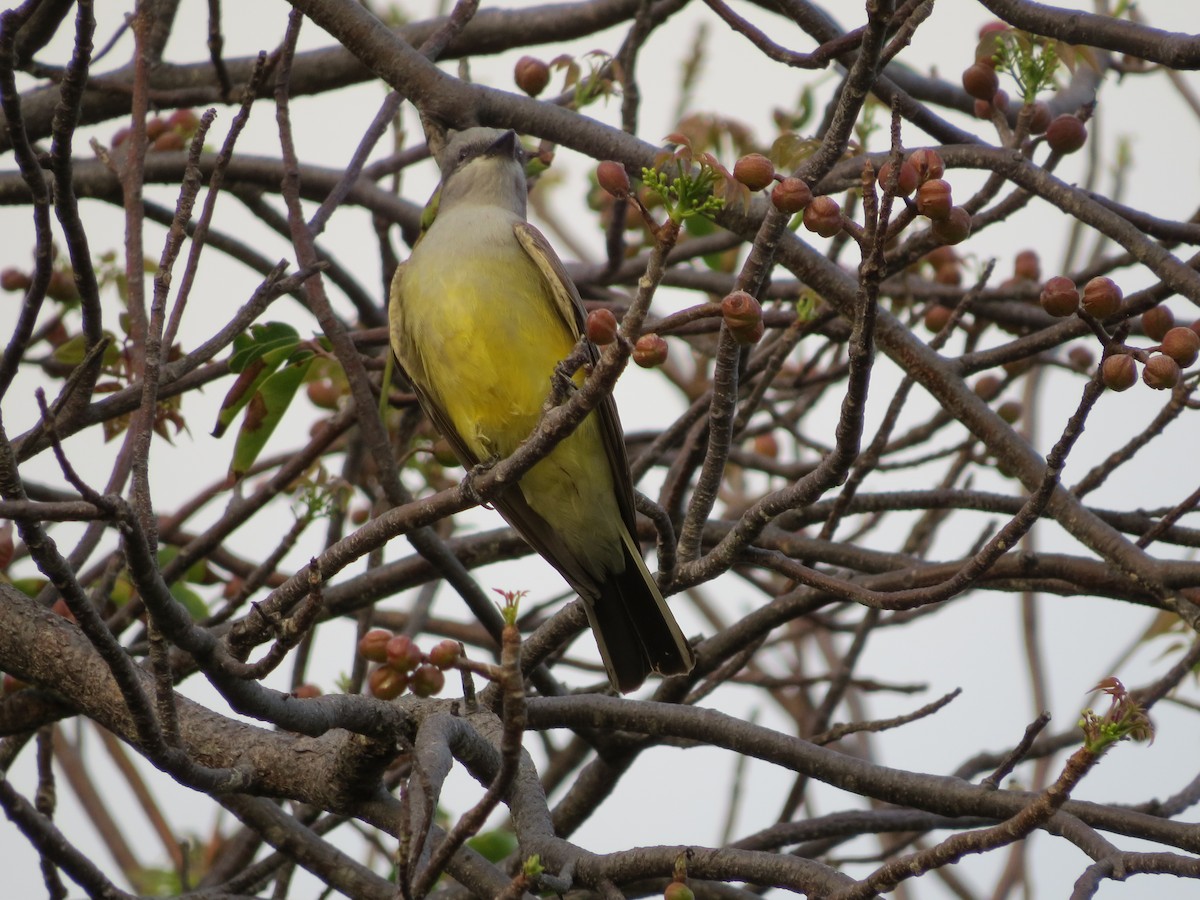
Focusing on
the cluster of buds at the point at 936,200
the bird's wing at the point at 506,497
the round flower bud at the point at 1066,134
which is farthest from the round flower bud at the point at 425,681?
the round flower bud at the point at 1066,134

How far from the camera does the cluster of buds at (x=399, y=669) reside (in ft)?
12.5

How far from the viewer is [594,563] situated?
4664 millimetres

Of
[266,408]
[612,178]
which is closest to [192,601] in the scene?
[266,408]

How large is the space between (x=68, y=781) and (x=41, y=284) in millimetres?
3092

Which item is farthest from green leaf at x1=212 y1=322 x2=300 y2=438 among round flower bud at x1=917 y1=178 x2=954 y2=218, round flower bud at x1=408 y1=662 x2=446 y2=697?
round flower bud at x1=917 y1=178 x2=954 y2=218

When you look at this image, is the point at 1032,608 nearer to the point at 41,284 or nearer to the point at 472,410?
the point at 472,410

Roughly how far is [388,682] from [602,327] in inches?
70.3

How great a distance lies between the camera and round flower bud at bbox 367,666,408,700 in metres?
3.85

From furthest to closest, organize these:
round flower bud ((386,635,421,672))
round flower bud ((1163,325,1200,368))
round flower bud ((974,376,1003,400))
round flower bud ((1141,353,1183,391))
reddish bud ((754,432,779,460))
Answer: reddish bud ((754,432,779,460)), round flower bud ((974,376,1003,400)), round flower bud ((386,635,421,672)), round flower bud ((1163,325,1200,368)), round flower bud ((1141,353,1183,391))

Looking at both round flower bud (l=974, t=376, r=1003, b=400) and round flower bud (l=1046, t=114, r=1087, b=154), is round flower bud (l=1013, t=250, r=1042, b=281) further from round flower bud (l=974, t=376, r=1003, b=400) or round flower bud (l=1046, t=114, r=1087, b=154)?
round flower bud (l=1046, t=114, r=1087, b=154)

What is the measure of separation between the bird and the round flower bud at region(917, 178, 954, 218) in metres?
1.97

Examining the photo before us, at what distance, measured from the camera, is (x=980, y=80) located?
410 centimetres

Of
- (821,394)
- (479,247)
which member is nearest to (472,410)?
(479,247)

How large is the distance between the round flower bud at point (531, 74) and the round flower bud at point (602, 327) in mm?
2667
